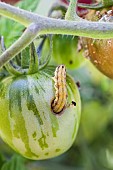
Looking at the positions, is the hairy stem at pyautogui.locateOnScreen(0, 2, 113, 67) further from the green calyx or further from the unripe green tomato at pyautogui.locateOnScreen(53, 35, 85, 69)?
the unripe green tomato at pyautogui.locateOnScreen(53, 35, 85, 69)

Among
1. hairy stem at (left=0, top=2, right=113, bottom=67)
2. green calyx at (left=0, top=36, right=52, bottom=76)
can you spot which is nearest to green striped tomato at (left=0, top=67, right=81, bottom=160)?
green calyx at (left=0, top=36, right=52, bottom=76)

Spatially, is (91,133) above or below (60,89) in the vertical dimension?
below

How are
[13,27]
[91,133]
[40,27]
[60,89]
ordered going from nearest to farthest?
[40,27] → [60,89] → [13,27] → [91,133]

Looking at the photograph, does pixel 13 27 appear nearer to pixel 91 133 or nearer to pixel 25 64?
pixel 25 64

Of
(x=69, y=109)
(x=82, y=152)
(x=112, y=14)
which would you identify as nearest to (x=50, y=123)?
→ (x=69, y=109)

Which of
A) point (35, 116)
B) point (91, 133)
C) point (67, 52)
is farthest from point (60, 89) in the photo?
point (91, 133)

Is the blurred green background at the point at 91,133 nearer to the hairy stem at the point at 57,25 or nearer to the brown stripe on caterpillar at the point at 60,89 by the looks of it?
the brown stripe on caterpillar at the point at 60,89

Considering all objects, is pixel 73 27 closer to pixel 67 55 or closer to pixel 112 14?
pixel 112 14
